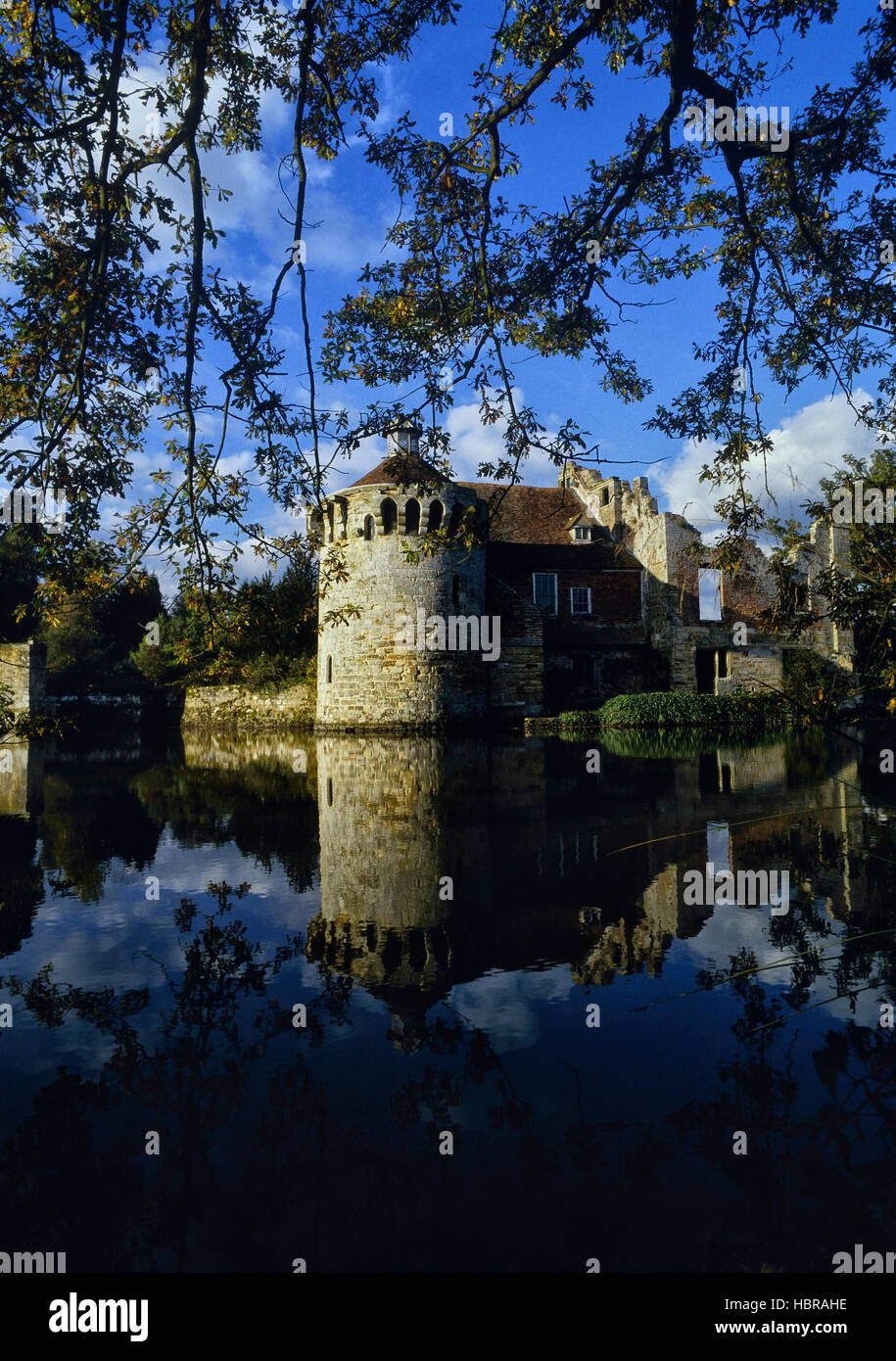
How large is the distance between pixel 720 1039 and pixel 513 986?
1.19 metres

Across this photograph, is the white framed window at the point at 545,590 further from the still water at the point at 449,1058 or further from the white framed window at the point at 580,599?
the still water at the point at 449,1058

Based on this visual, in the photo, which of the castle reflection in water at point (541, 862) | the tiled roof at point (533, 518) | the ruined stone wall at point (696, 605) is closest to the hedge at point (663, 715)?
the ruined stone wall at point (696, 605)

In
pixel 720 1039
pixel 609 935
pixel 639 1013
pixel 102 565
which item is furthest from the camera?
pixel 102 565

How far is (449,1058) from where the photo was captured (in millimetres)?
3490

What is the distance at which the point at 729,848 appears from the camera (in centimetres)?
790

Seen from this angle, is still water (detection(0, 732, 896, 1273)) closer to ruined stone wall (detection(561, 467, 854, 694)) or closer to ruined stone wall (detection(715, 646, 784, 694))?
ruined stone wall (detection(561, 467, 854, 694))

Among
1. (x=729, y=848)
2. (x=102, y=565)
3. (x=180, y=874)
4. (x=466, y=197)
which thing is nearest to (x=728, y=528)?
(x=729, y=848)

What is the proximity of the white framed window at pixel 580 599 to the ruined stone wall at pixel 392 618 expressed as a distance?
26.7ft

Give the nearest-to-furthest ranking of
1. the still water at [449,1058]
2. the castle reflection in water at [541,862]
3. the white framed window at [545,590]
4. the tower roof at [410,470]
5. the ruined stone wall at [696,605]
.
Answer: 1. the still water at [449,1058]
2. the castle reflection in water at [541,862]
3. the tower roof at [410,470]
4. the ruined stone wall at [696,605]
5. the white framed window at [545,590]

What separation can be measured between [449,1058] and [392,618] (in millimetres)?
24338

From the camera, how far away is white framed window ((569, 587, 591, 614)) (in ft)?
114

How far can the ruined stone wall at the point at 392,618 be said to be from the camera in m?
27.4

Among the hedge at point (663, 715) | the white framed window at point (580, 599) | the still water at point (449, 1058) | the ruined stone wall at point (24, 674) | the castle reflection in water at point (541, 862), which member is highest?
the white framed window at point (580, 599)

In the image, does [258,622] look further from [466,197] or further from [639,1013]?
[466,197]
